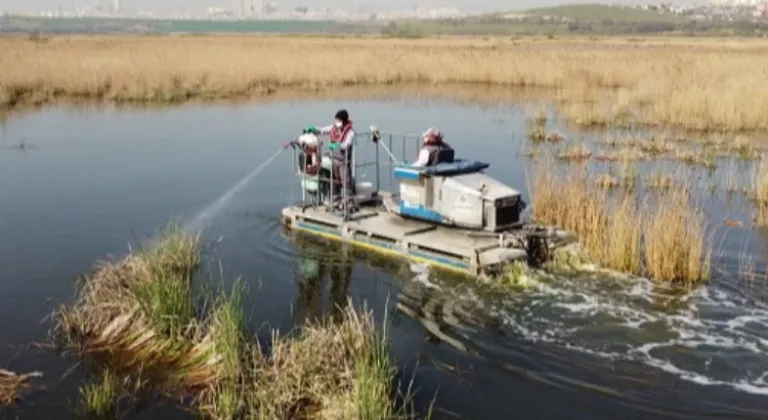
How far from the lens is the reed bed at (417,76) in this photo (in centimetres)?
2581

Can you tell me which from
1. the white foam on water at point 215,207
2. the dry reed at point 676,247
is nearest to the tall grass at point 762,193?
the dry reed at point 676,247

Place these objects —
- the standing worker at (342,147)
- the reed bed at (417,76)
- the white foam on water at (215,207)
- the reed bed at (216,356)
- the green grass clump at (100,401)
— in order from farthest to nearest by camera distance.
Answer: the reed bed at (417,76), the white foam on water at (215,207), the standing worker at (342,147), the green grass clump at (100,401), the reed bed at (216,356)

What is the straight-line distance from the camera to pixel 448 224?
12430mm

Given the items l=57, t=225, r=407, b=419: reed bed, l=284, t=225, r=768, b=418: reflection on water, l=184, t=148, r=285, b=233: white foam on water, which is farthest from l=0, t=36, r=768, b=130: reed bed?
l=57, t=225, r=407, b=419: reed bed

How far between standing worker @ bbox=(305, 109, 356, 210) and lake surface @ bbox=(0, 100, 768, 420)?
1073 mm

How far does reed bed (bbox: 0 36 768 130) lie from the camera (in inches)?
1016

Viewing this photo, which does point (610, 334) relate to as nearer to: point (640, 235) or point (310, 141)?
point (640, 235)

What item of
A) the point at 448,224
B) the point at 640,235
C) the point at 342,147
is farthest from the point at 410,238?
the point at 640,235

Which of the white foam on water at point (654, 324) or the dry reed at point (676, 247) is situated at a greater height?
the dry reed at point (676, 247)

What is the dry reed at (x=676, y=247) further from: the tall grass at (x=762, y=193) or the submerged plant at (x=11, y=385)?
the submerged plant at (x=11, y=385)

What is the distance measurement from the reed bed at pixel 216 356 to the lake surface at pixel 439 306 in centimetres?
42

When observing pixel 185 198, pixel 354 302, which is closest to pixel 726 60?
pixel 185 198

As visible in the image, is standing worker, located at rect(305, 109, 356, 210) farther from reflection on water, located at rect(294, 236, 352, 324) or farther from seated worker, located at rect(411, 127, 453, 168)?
seated worker, located at rect(411, 127, 453, 168)

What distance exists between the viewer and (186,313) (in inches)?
362
